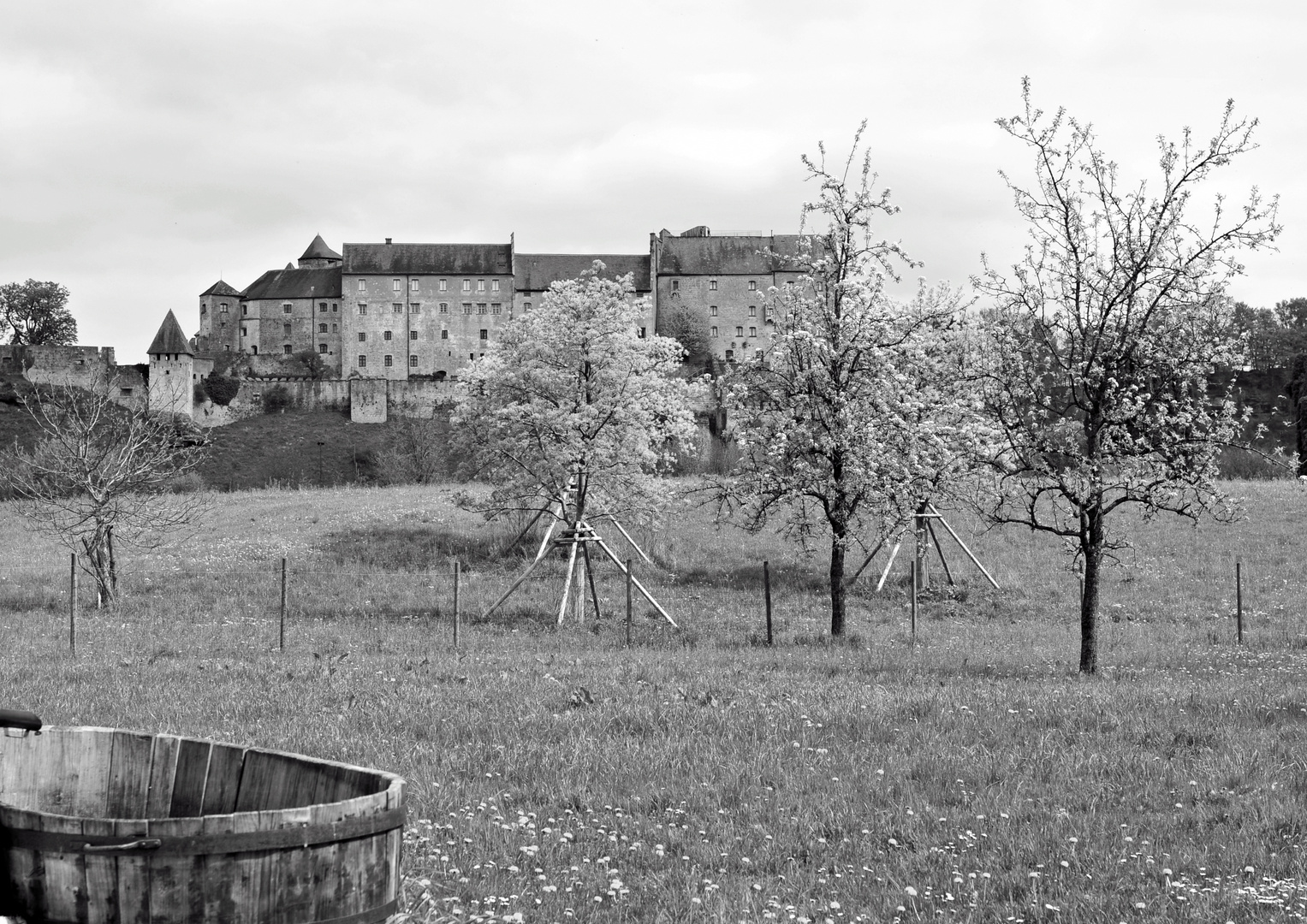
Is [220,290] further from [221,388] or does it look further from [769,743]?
[769,743]

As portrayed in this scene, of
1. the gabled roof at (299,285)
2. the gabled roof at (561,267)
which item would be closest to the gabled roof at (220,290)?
the gabled roof at (299,285)

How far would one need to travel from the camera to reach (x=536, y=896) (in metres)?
6.93

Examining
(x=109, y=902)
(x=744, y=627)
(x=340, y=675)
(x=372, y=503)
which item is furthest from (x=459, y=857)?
(x=372, y=503)

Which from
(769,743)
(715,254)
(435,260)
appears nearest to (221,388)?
(435,260)

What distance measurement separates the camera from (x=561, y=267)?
129 metres

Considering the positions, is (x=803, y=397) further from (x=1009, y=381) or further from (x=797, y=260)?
(x=1009, y=381)

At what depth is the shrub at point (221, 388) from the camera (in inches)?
4466

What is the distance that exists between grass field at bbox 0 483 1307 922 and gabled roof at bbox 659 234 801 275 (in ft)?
322

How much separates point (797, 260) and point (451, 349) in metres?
105

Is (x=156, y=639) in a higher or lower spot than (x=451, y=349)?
lower

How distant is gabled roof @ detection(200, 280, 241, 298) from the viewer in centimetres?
13612

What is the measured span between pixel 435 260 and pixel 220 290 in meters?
25.9

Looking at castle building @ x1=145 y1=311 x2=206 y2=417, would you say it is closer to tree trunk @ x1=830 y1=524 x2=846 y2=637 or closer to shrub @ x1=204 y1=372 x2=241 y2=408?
shrub @ x1=204 y1=372 x2=241 y2=408

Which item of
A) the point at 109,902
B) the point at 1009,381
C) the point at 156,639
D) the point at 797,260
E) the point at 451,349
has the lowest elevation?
the point at 156,639
